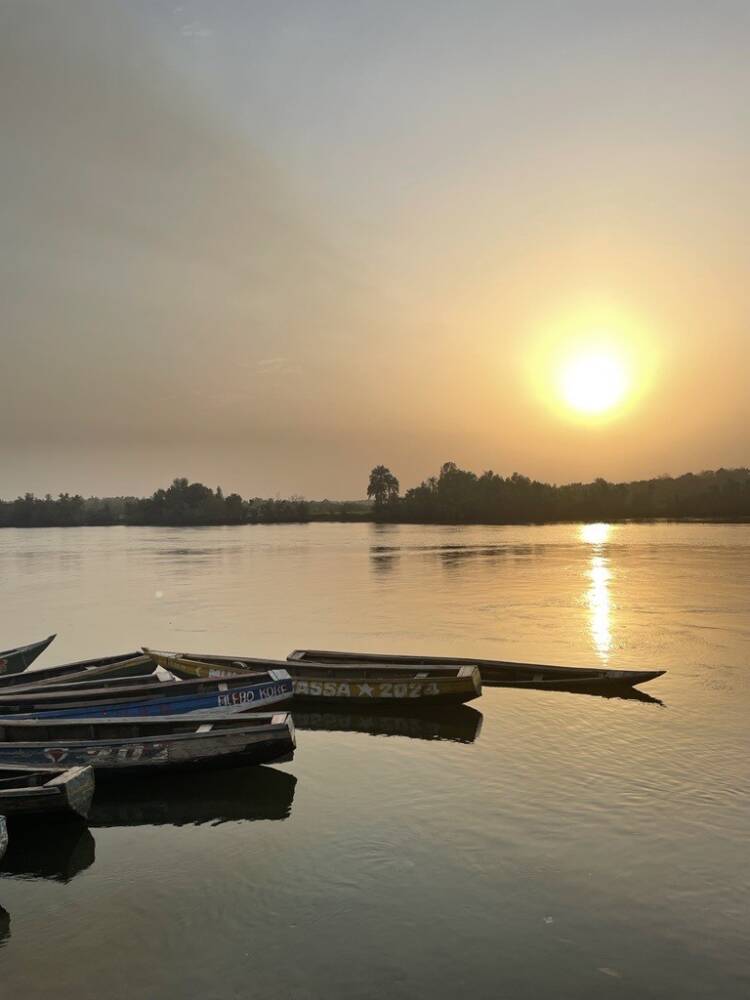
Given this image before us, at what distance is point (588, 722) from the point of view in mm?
19312

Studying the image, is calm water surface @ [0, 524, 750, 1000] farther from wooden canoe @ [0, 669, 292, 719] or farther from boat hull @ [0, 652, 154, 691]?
boat hull @ [0, 652, 154, 691]

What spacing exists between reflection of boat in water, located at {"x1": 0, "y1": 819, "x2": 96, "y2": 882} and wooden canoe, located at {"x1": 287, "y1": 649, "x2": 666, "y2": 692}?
970 cm

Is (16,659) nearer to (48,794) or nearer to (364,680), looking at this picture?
(364,680)

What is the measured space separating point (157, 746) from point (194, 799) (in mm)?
1179

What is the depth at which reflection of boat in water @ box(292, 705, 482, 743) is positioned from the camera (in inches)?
737

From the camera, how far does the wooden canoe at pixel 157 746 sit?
14.0 m

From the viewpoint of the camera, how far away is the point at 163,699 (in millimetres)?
17094

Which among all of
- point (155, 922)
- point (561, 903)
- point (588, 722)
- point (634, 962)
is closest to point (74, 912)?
point (155, 922)

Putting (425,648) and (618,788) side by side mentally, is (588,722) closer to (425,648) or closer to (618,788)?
(618,788)

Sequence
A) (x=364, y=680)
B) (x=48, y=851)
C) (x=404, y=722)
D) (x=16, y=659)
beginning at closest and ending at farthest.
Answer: (x=48, y=851) < (x=404, y=722) < (x=364, y=680) < (x=16, y=659)

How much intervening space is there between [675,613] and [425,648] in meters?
15.4

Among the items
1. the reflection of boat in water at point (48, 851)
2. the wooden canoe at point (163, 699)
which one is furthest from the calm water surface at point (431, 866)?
the wooden canoe at point (163, 699)

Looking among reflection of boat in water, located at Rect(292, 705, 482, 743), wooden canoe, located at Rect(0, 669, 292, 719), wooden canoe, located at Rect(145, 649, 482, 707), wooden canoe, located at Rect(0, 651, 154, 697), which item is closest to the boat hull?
wooden canoe, located at Rect(0, 651, 154, 697)

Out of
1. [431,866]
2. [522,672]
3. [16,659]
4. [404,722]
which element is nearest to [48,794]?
[431,866]
